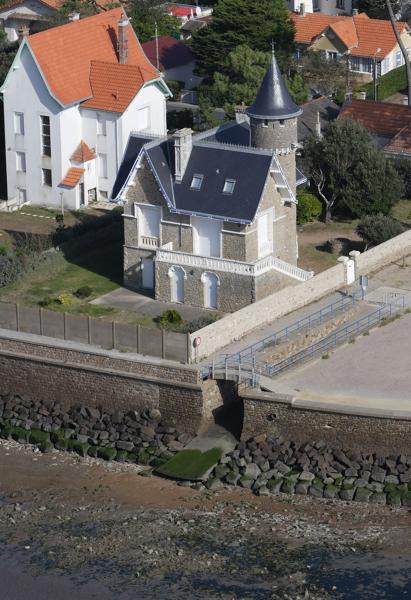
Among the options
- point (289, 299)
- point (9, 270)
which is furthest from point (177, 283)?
point (9, 270)

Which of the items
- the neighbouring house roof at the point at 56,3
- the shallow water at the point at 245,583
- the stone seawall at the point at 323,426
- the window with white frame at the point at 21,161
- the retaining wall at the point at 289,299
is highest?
the neighbouring house roof at the point at 56,3

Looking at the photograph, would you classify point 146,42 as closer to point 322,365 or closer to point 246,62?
point 246,62

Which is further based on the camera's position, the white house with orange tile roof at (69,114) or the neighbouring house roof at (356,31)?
the neighbouring house roof at (356,31)

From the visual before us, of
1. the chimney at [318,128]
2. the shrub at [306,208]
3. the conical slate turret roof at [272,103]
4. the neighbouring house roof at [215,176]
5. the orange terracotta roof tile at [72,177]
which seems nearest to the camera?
the neighbouring house roof at [215,176]

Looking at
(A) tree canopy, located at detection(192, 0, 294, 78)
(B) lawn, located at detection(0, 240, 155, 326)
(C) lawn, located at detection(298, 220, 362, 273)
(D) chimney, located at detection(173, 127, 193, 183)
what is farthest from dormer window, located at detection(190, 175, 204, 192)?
(A) tree canopy, located at detection(192, 0, 294, 78)

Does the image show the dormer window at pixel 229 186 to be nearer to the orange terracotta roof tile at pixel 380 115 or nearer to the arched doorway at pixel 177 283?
the arched doorway at pixel 177 283

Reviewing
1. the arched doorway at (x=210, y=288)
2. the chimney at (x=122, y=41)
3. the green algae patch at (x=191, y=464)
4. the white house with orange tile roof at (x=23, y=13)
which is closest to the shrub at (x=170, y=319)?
the arched doorway at (x=210, y=288)

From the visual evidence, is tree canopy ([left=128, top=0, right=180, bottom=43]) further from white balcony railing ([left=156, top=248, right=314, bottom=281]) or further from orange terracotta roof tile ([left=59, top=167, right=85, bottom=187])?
white balcony railing ([left=156, top=248, right=314, bottom=281])
